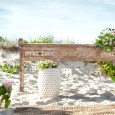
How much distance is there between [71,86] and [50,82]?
58.1 inches

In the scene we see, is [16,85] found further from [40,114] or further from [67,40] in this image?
[67,40]

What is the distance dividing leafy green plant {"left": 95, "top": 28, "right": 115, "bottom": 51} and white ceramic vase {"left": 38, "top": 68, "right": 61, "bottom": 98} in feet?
4.22

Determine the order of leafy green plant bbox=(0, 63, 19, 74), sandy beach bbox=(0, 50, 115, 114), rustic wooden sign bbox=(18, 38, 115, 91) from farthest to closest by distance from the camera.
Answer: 1. leafy green plant bbox=(0, 63, 19, 74)
2. rustic wooden sign bbox=(18, 38, 115, 91)
3. sandy beach bbox=(0, 50, 115, 114)

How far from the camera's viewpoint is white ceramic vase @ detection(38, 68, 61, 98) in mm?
7629

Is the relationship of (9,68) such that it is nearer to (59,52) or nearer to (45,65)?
(59,52)

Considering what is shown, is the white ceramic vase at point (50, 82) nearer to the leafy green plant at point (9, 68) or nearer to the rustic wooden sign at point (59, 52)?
the rustic wooden sign at point (59, 52)

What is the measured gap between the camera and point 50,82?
7648mm

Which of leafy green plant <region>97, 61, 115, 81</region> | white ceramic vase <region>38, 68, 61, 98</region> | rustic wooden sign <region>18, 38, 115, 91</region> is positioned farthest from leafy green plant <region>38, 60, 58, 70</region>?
leafy green plant <region>97, 61, 115, 81</region>

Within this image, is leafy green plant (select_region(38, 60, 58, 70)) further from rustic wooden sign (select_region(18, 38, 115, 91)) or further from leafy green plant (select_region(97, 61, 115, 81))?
leafy green plant (select_region(97, 61, 115, 81))

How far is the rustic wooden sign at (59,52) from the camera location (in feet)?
27.0

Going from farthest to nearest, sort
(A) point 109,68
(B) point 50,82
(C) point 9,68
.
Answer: (C) point 9,68, (A) point 109,68, (B) point 50,82

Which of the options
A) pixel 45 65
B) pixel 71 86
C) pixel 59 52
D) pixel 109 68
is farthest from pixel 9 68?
pixel 45 65

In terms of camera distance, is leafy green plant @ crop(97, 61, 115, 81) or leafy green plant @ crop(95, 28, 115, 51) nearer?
leafy green plant @ crop(95, 28, 115, 51)

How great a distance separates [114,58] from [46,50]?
1495mm
